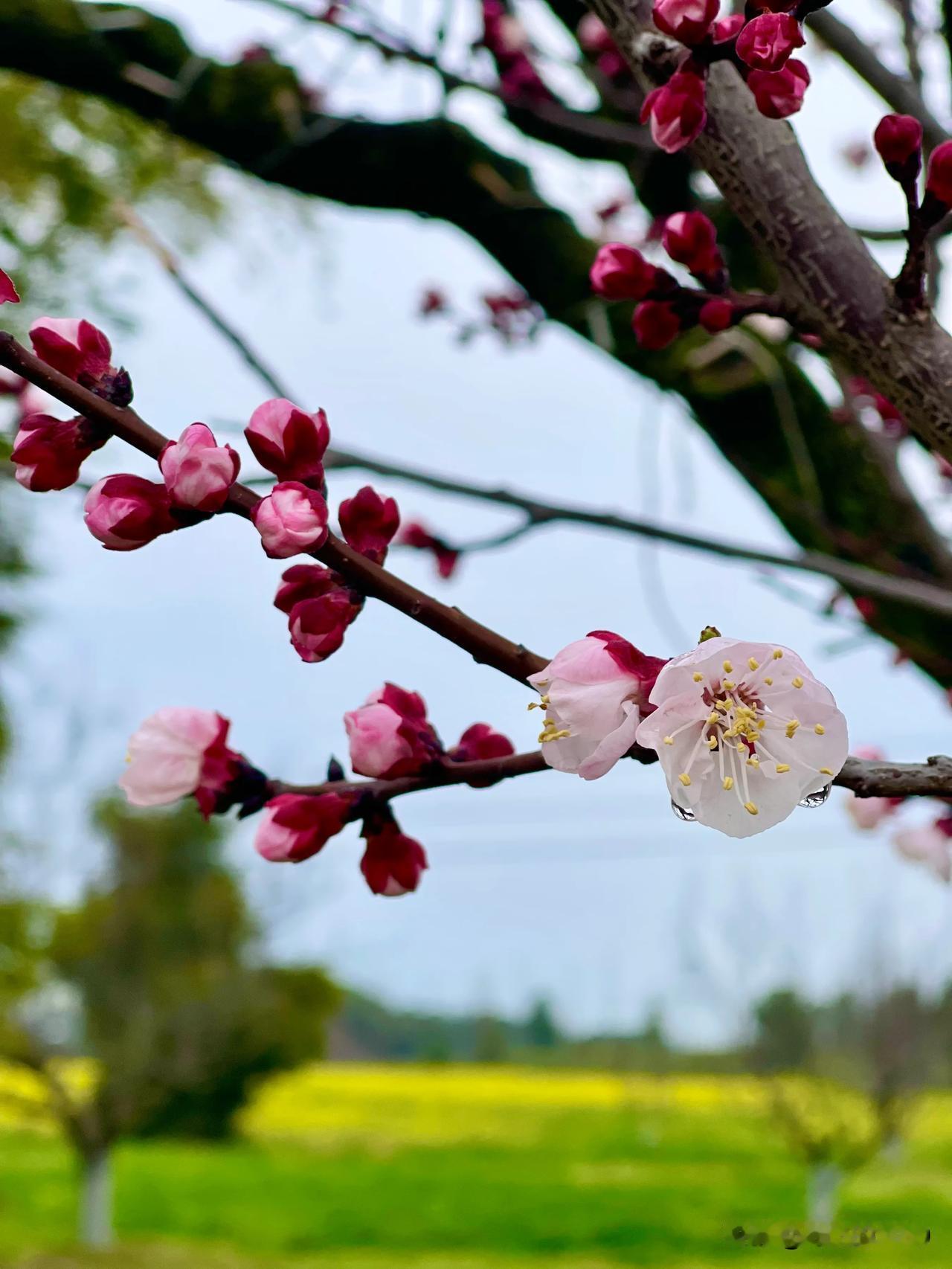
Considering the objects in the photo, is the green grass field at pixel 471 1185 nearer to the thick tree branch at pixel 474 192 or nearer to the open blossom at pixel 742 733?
the thick tree branch at pixel 474 192

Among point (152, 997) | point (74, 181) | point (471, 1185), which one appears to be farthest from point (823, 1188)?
point (74, 181)

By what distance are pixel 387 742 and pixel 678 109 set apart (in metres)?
0.26

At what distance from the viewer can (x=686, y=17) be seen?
15.9 inches

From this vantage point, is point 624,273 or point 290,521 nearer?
point 290,521

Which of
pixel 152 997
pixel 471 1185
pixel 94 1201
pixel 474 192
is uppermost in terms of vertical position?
pixel 474 192

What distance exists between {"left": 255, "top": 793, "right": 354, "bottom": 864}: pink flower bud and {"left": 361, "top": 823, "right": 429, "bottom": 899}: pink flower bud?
20 mm

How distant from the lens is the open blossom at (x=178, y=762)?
0.45m

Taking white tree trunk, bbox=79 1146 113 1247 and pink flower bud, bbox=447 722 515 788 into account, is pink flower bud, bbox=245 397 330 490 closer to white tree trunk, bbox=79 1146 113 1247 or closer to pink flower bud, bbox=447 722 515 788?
pink flower bud, bbox=447 722 515 788

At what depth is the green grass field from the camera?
8484mm

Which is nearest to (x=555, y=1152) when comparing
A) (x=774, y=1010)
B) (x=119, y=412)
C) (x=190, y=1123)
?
(x=190, y=1123)

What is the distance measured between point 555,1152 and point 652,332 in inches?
482

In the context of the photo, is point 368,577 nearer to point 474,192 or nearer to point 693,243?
point 693,243

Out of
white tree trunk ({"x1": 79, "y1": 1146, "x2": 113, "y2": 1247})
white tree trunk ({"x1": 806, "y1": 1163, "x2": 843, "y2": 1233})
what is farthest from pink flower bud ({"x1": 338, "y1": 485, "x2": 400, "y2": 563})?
white tree trunk ({"x1": 806, "y1": 1163, "x2": 843, "y2": 1233})

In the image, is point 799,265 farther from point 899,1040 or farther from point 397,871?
point 899,1040
